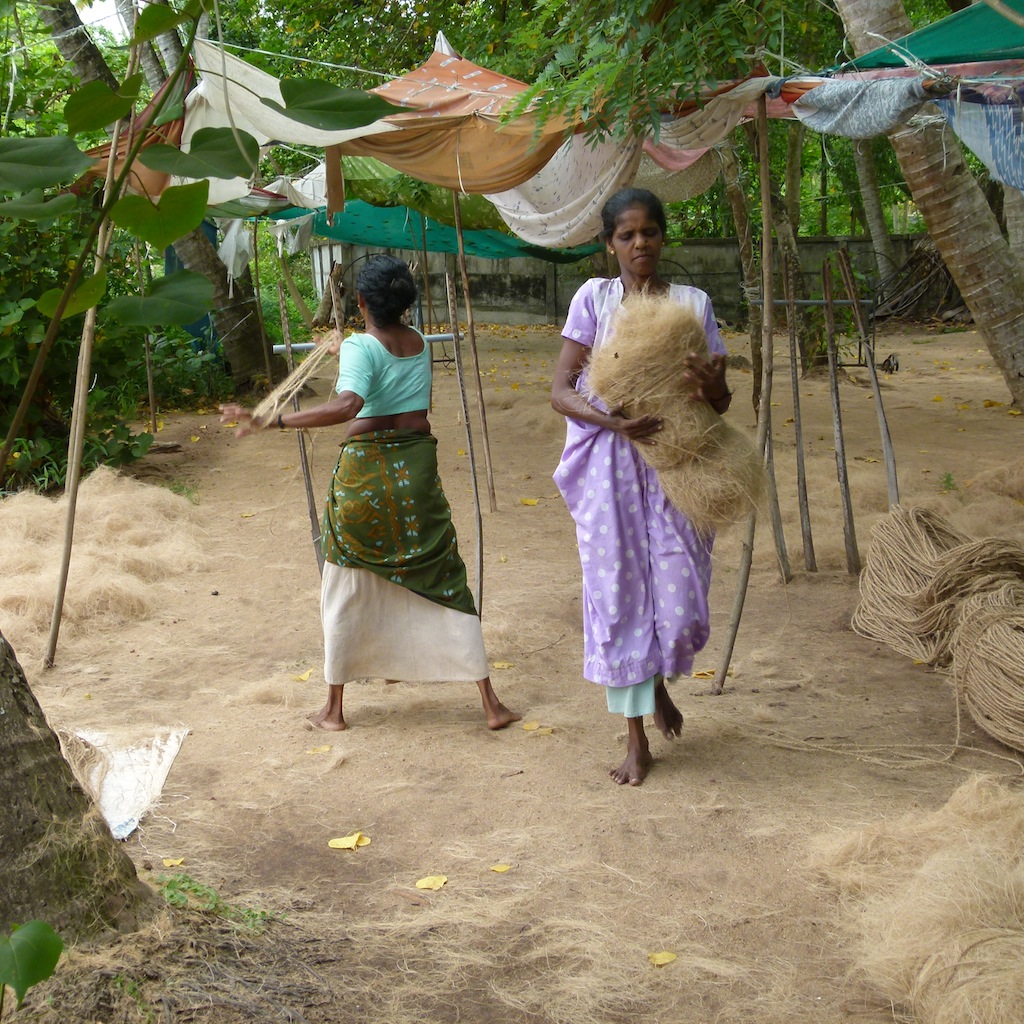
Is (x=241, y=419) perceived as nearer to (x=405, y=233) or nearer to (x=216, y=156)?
(x=216, y=156)

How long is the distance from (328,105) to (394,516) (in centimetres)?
300

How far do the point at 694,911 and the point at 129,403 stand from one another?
9.00 meters

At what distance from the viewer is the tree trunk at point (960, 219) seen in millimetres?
5473

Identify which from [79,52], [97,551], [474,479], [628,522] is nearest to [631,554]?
[628,522]

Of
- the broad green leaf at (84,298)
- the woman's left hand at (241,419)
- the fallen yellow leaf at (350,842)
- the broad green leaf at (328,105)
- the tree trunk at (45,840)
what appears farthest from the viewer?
the woman's left hand at (241,419)

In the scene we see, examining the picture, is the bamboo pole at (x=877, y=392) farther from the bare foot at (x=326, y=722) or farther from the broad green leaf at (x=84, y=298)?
the broad green leaf at (x=84, y=298)

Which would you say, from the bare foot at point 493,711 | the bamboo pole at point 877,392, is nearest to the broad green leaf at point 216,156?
the bare foot at point 493,711

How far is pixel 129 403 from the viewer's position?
34.0 ft

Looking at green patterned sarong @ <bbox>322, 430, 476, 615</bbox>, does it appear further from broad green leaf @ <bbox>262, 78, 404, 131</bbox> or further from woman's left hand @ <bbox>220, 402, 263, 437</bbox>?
broad green leaf @ <bbox>262, 78, 404, 131</bbox>

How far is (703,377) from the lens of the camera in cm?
304

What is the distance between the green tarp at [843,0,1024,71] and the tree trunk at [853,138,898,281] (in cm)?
1125

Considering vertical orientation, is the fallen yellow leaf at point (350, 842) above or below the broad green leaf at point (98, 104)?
below

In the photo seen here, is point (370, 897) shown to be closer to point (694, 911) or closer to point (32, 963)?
point (694, 911)

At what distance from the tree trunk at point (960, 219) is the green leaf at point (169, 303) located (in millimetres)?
5404
